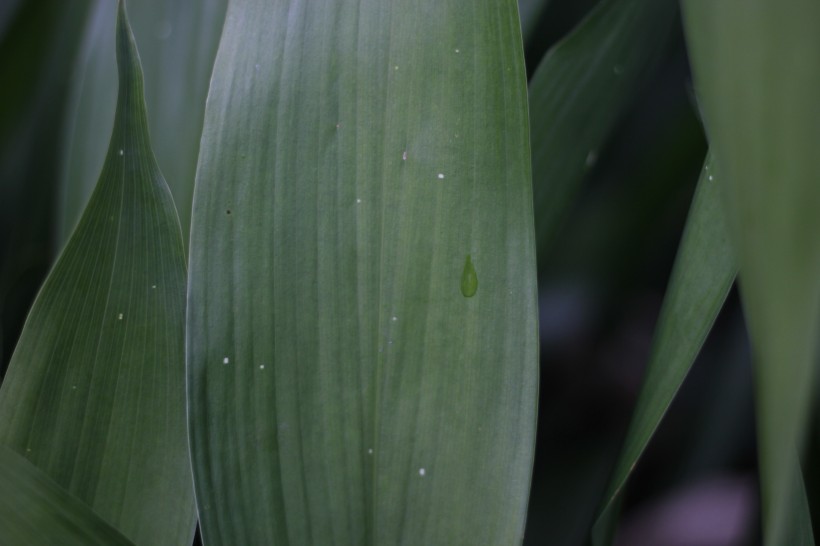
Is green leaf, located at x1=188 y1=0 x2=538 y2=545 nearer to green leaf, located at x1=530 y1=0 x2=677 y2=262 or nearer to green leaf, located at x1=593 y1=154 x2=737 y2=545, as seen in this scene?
green leaf, located at x1=593 y1=154 x2=737 y2=545

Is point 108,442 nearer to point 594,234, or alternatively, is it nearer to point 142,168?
point 142,168

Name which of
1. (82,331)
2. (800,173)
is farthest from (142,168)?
(800,173)

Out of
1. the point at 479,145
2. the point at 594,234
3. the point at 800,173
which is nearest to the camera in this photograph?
the point at 800,173

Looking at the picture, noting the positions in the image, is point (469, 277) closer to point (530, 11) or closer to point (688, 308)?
point (688, 308)

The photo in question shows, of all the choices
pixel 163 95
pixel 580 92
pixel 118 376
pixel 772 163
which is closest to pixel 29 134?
pixel 163 95

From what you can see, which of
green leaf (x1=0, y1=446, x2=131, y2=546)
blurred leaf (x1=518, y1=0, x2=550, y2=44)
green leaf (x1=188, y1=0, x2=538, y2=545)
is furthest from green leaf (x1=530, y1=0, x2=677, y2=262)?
green leaf (x1=0, y1=446, x2=131, y2=546)

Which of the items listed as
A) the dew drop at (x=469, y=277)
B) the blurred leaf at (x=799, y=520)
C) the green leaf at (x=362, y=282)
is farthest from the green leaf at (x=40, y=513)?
the blurred leaf at (x=799, y=520)
